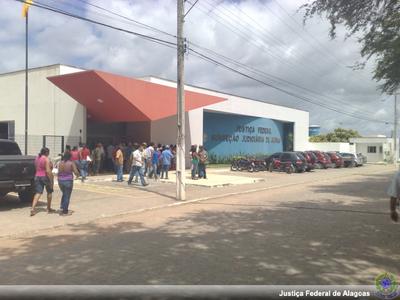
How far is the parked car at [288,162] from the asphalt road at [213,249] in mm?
19167

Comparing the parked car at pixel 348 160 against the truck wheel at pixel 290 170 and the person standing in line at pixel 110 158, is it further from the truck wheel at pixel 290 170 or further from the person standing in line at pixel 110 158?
the person standing in line at pixel 110 158

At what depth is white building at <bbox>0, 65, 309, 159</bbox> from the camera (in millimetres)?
25219

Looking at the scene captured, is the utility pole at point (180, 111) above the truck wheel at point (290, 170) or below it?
above

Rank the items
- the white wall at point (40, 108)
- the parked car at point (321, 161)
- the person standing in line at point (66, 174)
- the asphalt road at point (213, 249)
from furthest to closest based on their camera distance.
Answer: the parked car at point (321, 161), the white wall at point (40, 108), the person standing in line at point (66, 174), the asphalt road at point (213, 249)

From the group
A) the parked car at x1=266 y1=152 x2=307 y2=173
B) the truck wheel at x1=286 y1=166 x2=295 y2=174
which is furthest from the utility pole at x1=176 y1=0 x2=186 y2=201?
the parked car at x1=266 y1=152 x2=307 y2=173

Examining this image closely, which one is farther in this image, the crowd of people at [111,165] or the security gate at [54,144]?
the security gate at [54,144]

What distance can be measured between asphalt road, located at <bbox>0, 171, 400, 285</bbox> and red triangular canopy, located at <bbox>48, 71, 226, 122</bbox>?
12012 mm

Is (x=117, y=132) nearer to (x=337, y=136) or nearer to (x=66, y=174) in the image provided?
(x=66, y=174)

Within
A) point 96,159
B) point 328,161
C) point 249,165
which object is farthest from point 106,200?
point 328,161

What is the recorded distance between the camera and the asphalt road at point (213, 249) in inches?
258

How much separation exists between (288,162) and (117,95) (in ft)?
44.4

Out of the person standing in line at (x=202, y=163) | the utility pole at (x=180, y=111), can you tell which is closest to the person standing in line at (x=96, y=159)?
the person standing in line at (x=202, y=163)

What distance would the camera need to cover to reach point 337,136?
86.9 meters

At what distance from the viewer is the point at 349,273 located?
669 centimetres
